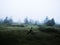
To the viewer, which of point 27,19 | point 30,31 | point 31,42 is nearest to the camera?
point 31,42

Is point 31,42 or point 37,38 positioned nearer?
point 31,42

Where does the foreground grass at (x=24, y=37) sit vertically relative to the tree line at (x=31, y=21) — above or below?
below

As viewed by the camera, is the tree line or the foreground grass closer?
the foreground grass

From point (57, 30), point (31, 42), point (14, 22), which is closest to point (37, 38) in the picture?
point (31, 42)

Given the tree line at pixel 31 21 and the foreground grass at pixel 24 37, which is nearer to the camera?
the foreground grass at pixel 24 37

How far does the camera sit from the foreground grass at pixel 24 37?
13.8 feet

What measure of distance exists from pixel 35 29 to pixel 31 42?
99 centimetres

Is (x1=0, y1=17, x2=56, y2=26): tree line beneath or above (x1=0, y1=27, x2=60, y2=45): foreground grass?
above

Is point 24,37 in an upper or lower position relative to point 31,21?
lower

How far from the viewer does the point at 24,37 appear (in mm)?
4535

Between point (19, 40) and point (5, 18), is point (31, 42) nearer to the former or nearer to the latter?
point (19, 40)

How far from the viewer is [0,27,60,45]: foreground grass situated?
4191mm

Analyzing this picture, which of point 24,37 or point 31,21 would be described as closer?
point 24,37

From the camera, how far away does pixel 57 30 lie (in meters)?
5.07
